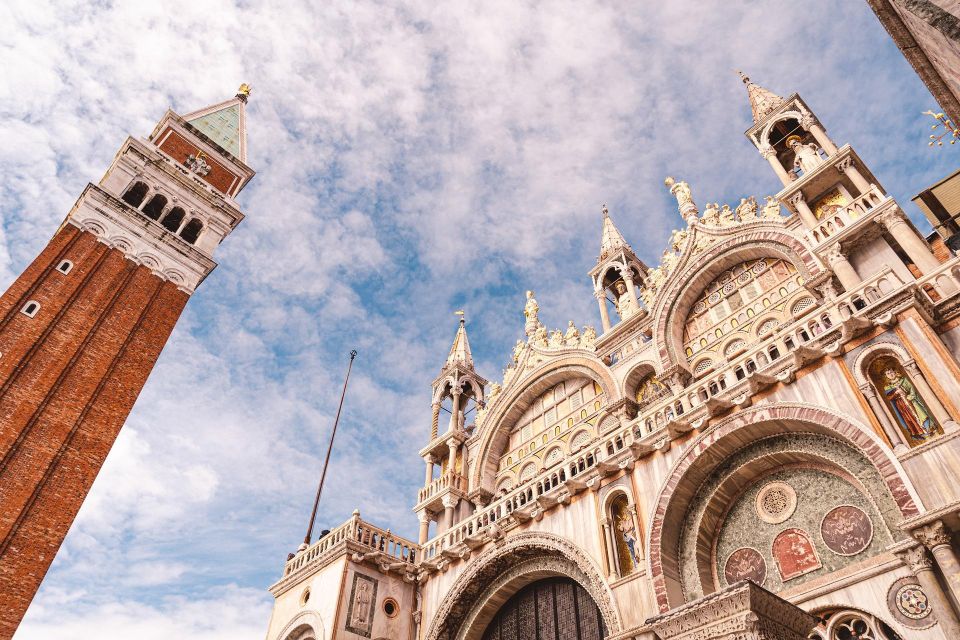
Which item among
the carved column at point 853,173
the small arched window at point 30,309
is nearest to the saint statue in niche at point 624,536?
the carved column at point 853,173

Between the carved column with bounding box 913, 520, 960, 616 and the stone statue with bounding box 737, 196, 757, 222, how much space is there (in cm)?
1224

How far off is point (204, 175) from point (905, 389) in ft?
112

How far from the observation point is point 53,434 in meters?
22.5

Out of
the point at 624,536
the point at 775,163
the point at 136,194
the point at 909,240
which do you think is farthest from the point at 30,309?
the point at 909,240

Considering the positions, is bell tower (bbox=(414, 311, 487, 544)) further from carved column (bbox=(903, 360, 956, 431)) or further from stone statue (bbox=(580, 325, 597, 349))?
carved column (bbox=(903, 360, 956, 431))

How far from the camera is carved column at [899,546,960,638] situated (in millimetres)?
8859

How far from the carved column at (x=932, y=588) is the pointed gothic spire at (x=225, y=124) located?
37475 millimetres

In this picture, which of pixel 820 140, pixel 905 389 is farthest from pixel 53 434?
pixel 820 140

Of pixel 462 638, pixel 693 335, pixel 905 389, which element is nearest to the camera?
pixel 905 389

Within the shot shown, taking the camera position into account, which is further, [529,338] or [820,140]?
[529,338]

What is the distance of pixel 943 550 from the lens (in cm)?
913

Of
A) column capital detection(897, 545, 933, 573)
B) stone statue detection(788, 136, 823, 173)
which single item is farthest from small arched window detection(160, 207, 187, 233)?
column capital detection(897, 545, 933, 573)

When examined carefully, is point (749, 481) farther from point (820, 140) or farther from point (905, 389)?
point (820, 140)

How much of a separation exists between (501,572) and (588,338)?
9265 mm
